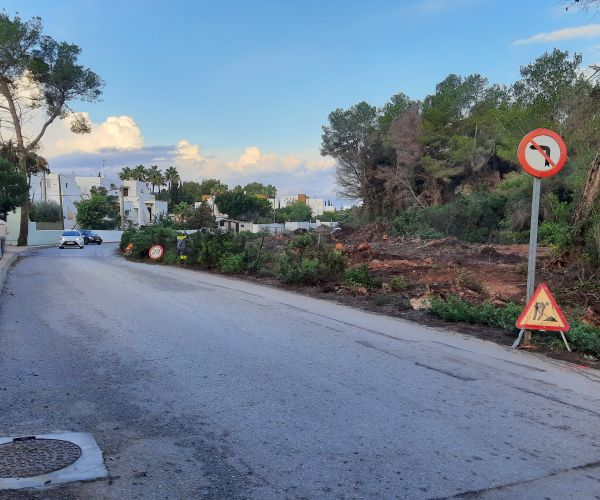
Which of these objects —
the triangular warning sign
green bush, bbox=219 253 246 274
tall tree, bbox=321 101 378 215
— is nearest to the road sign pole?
the triangular warning sign

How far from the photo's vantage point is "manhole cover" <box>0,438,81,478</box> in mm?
3738

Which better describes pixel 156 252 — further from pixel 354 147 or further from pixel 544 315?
pixel 354 147

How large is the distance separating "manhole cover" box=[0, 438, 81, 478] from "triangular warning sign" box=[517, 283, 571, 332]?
6470mm

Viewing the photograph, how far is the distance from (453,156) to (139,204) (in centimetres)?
5778

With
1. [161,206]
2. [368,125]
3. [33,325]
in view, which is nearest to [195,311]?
[33,325]

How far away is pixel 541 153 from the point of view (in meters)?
8.08

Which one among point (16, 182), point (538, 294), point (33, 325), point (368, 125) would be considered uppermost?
point (368, 125)

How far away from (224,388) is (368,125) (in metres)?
54.8

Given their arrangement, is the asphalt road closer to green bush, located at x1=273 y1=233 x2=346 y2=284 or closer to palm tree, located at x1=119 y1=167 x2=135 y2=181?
green bush, located at x1=273 y1=233 x2=346 y2=284

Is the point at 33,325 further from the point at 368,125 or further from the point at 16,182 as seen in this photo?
the point at 368,125

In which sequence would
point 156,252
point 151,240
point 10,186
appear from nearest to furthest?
point 156,252 → point 151,240 → point 10,186

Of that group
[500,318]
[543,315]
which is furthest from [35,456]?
[500,318]

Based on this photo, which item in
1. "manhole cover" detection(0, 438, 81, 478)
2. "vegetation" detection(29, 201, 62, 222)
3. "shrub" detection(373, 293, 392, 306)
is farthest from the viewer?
"vegetation" detection(29, 201, 62, 222)

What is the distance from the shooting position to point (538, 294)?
803 centimetres
